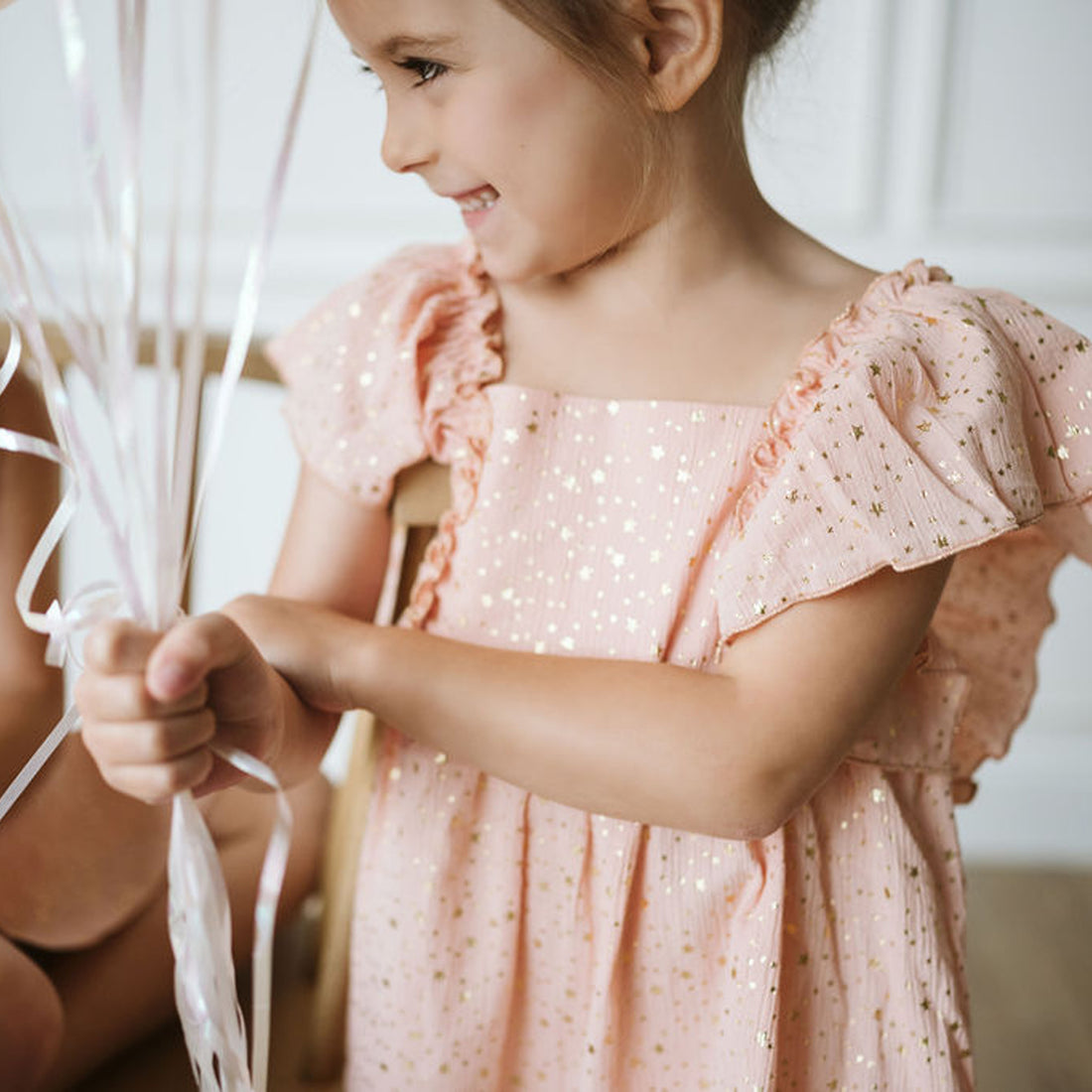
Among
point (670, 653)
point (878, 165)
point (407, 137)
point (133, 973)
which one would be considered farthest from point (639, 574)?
point (878, 165)

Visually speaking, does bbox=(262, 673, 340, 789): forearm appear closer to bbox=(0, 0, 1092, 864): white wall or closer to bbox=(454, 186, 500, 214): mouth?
bbox=(454, 186, 500, 214): mouth

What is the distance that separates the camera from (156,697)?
449mm

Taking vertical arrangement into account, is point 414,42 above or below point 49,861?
above

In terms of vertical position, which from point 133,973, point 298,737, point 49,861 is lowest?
point 133,973

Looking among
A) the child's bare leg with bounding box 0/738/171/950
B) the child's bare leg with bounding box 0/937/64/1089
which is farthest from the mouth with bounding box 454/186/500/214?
the child's bare leg with bounding box 0/937/64/1089

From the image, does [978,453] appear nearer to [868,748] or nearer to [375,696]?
[868,748]

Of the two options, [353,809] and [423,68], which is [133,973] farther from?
[423,68]

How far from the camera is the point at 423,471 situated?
731 mm

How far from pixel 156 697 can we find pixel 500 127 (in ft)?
1.05

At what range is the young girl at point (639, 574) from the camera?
603 mm

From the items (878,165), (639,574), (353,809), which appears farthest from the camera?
(878,165)

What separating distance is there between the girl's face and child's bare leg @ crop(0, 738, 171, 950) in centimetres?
39

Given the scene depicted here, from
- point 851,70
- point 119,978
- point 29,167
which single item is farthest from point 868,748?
point 29,167

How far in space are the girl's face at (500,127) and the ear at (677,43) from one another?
0.09 ft
